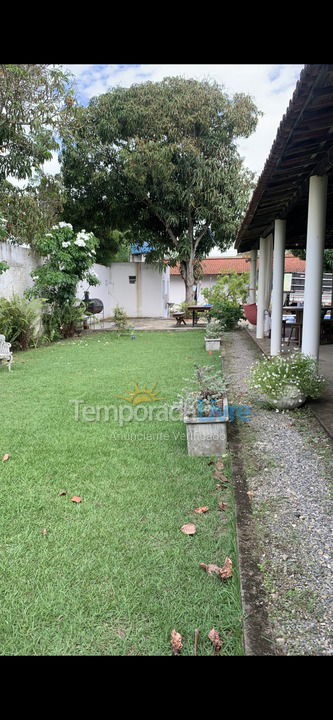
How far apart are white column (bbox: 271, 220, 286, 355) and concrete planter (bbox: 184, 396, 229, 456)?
14.6ft

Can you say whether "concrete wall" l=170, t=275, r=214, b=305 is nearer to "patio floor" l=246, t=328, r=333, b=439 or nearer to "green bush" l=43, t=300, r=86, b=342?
"green bush" l=43, t=300, r=86, b=342

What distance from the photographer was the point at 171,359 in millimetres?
9430

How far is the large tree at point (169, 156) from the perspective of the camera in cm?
1870

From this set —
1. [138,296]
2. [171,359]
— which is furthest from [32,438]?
[138,296]

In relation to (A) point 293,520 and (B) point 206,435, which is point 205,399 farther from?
(A) point 293,520

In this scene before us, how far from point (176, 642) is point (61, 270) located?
12206mm

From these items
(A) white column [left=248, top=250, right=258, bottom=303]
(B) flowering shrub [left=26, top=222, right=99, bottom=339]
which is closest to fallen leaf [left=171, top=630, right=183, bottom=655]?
(B) flowering shrub [left=26, top=222, right=99, bottom=339]

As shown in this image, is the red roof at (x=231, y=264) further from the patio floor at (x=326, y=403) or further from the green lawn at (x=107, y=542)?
the green lawn at (x=107, y=542)

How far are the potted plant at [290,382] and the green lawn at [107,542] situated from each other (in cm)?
109

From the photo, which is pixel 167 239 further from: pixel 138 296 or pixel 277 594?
pixel 277 594
